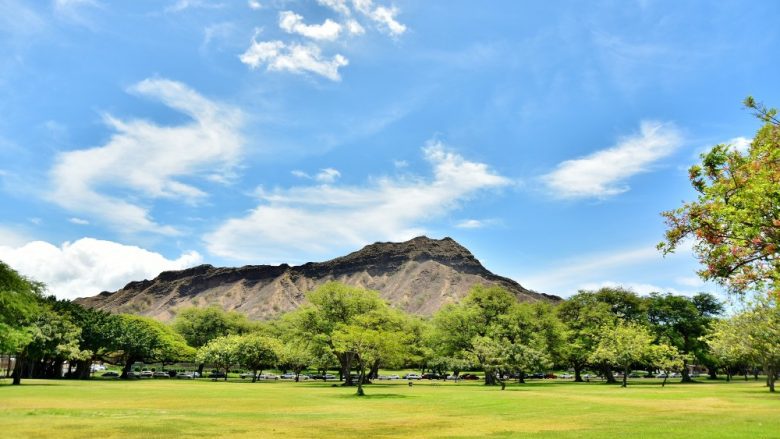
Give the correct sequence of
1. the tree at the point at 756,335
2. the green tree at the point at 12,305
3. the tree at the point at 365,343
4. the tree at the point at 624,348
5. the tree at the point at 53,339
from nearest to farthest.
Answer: the green tree at the point at 12,305 → the tree at the point at 756,335 → the tree at the point at 365,343 → the tree at the point at 53,339 → the tree at the point at 624,348

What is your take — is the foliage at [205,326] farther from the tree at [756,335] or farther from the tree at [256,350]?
the tree at [756,335]

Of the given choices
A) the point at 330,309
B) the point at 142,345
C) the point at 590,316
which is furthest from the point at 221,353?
the point at 590,316

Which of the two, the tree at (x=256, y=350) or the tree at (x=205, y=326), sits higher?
the tree at (x=205, y=326)

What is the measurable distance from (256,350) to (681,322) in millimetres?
81622

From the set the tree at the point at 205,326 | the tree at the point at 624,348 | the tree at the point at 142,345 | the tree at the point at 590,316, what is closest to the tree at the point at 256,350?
the tree at the point at 142,345

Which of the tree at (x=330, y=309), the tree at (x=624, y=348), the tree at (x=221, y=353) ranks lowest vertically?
the tree at (x=221, y=353)

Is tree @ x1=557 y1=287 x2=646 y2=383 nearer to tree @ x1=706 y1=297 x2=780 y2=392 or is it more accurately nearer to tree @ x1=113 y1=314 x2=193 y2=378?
tree @ x1=706 y1=297 x2=780 y2=392

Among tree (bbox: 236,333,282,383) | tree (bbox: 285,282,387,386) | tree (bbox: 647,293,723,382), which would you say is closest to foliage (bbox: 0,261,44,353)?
tree (bbox: 285,282,387,386)

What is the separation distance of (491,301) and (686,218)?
6206 centimetres

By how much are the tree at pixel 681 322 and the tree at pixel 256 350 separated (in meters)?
71.8

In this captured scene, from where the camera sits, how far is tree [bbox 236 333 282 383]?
94.8 meters

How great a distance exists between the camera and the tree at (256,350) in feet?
311

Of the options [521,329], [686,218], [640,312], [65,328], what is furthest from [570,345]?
[65,328]

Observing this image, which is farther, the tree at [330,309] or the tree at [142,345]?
the tree at [142,345]
